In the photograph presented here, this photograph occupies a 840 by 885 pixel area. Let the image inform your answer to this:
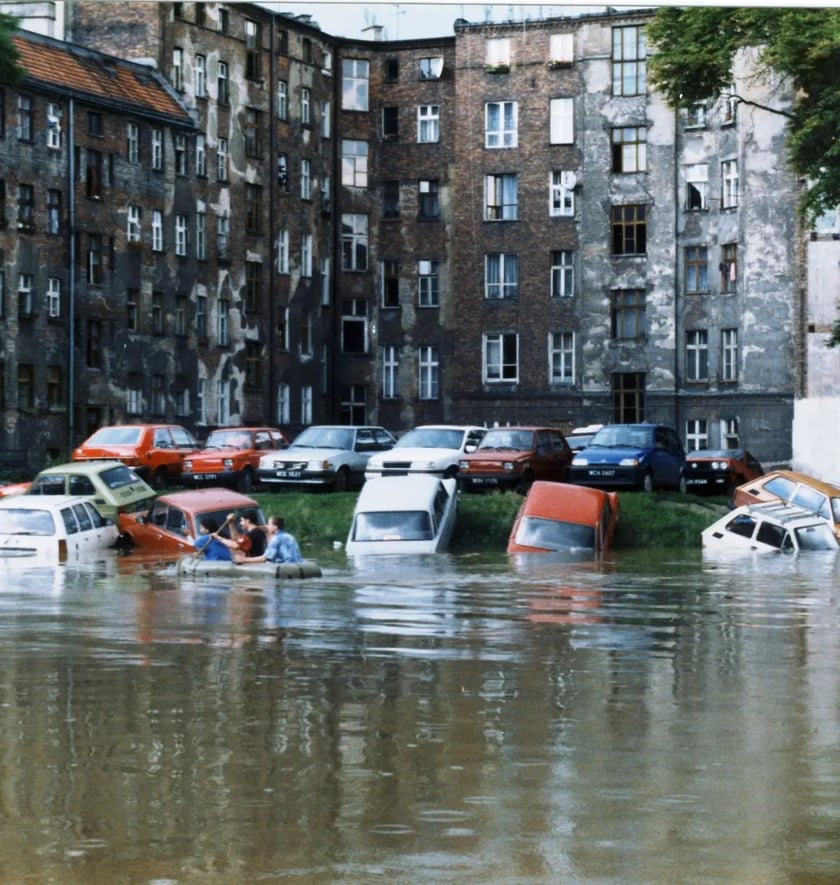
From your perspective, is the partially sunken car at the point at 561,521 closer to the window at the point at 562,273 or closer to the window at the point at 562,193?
the window at the point at 562,273

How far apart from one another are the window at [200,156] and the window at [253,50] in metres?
1.61

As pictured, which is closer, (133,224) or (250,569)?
(250,569)

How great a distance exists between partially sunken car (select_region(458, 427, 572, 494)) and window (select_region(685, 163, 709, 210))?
1221cm

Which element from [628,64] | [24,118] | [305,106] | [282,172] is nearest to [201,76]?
[24,118]

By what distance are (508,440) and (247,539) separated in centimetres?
1417

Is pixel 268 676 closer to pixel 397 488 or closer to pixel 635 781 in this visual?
pixel 635 781

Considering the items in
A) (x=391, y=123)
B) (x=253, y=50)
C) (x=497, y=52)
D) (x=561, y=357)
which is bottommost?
(x=561, y=357)

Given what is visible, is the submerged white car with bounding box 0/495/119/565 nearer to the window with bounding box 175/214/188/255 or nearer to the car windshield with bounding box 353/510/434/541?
the car windshield with bounding box 353/510/434/541

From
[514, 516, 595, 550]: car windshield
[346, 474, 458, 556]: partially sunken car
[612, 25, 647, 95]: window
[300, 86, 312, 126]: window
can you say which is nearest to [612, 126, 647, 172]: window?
[612, 25, 647, 95]: window

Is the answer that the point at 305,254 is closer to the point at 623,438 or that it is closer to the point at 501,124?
the point at 623,438

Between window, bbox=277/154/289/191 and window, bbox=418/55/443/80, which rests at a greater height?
window, bbox=418/55/443/80

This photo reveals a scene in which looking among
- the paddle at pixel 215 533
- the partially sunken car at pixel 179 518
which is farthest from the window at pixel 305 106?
the paddle at pixel 215 533

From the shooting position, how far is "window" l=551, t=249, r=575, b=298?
6044cm

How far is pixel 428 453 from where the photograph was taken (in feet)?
143
